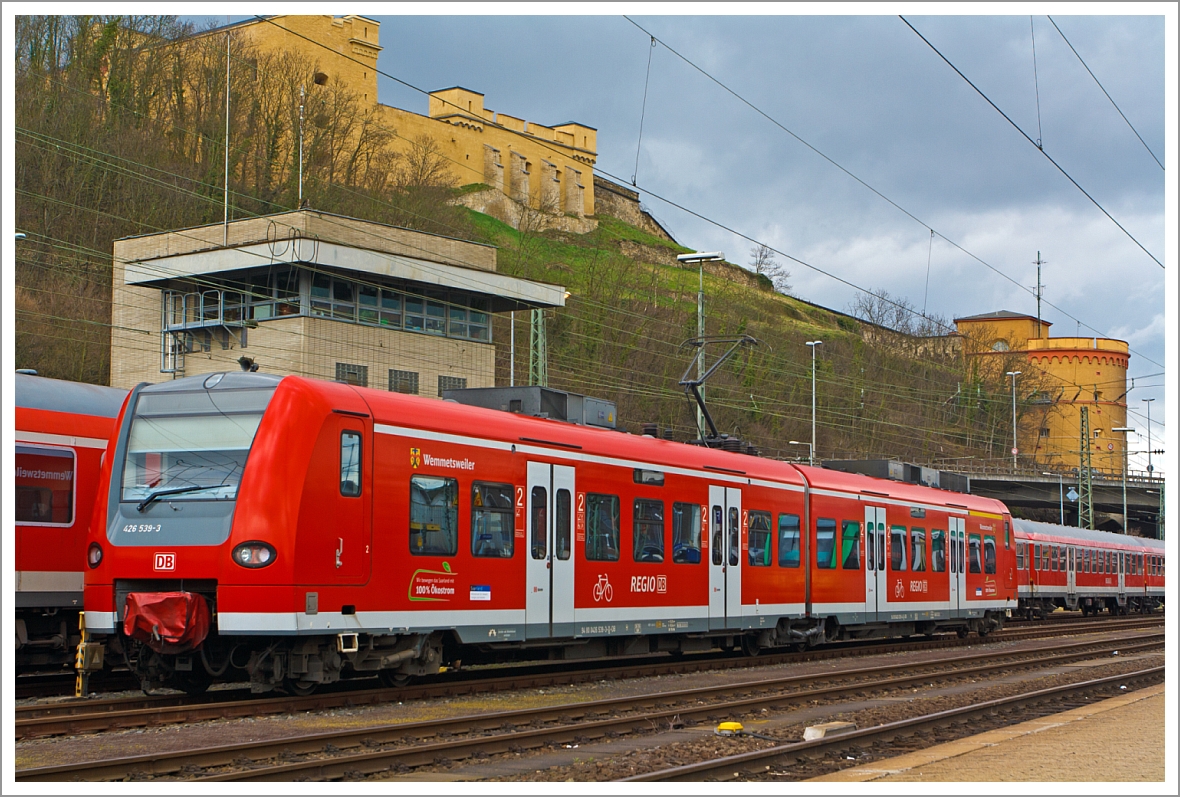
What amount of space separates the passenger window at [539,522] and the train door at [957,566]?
14.6m

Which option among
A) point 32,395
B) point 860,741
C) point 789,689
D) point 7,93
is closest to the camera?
point 7,93

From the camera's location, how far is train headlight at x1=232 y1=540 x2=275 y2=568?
1217 cm

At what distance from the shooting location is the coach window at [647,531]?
1747 centimetres

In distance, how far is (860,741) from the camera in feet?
38.1

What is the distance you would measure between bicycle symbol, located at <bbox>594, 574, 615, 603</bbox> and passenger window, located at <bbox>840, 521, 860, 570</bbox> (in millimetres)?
7728

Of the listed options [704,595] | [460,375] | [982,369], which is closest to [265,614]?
[704,595]

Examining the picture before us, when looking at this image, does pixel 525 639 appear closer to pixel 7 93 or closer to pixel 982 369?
pixel 7 93

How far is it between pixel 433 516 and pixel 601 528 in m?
3.31

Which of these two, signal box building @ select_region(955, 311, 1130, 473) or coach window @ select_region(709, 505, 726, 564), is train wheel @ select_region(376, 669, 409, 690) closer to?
coach window @ select_region(709, 505, 726, 564)

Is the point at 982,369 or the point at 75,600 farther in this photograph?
the point at 982,369

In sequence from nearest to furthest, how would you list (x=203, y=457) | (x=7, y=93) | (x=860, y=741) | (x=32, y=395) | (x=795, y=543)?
(x=7, y=93)
(x=860, y=741)
(x=203, y=457)
(x=32, y=395)
(x=795, y=543)

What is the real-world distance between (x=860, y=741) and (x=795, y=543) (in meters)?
10.4

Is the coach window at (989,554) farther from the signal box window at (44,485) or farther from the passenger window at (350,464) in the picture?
the signal box window at (44,485)

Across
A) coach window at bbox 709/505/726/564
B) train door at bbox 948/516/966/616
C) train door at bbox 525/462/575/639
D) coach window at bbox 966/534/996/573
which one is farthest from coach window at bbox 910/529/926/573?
train door at bbox 525/462/575/639
